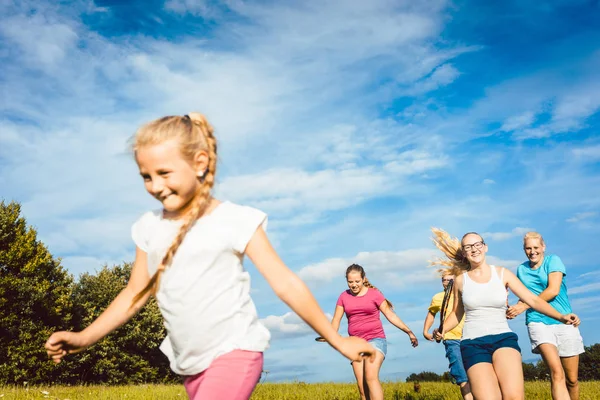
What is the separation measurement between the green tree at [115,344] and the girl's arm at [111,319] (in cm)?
3160

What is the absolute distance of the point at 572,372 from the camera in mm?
8984

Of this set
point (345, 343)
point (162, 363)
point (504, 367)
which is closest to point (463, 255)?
point (504, 367)

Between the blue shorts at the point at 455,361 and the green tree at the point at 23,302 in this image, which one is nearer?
the blue shorts at the point at 455,361

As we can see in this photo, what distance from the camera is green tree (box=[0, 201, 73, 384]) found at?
1136 inches

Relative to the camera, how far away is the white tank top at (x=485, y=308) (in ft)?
23.1

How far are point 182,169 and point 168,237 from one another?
412mm

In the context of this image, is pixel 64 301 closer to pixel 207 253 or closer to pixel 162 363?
pixel 162 363

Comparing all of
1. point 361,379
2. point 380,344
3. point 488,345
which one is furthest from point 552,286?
point 361,379

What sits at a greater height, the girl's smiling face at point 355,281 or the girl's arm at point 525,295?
the girl's smiling face at point 355,281

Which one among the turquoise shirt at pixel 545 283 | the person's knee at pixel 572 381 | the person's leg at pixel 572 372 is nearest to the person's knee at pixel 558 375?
the person's leg at pixel 572 372

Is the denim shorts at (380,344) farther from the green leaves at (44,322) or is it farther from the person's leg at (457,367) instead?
the green leaves at (44,322)

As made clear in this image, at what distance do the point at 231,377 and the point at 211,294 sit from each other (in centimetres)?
43

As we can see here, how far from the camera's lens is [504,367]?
6797 mm

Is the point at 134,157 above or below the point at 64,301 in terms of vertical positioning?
Result: below
